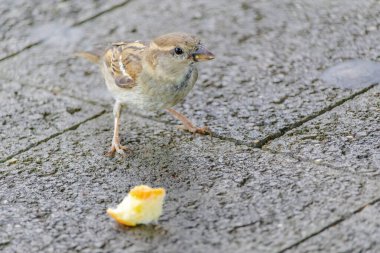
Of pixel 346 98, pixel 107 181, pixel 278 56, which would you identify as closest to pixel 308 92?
pixel 346 98

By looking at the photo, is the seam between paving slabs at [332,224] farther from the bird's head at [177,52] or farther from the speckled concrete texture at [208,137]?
the bird's head at [177,52]

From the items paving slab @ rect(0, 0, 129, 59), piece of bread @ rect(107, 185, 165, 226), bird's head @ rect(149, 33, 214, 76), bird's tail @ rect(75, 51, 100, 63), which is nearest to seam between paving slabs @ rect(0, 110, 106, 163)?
bird's tail @ rect(75, 51, 100, 63)

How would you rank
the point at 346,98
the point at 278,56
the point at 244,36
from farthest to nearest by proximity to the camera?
the point at 244,36 < the point at 278,56 < the point at 346,98

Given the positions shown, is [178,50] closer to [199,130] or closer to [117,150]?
[199,130]

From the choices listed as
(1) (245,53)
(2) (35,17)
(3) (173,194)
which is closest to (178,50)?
(3) (173,194)

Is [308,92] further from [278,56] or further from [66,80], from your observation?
[66,80]

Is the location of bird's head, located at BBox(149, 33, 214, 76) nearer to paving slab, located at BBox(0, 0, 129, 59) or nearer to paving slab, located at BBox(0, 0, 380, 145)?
paving slab, located at BBox(0, 0, 380, 145)

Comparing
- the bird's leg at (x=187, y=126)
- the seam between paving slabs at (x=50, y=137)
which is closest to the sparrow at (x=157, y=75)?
the bird's leg at (x=187, y=126)
